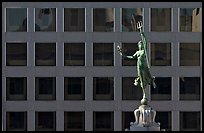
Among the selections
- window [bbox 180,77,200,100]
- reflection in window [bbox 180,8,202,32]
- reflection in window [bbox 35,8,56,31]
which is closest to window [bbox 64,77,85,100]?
reflection in window [bbox 35,8,56,31]

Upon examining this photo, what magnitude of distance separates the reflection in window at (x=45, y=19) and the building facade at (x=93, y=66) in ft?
0.17

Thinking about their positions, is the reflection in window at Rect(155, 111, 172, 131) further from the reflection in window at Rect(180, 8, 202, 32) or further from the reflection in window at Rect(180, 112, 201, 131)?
the reflection in window at Rect(180, 8, 202, 32)

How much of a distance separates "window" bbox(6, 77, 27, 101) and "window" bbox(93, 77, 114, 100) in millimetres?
3741

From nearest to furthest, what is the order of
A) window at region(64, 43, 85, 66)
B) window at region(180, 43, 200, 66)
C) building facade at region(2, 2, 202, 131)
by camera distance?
building facade at region(2, 2, 202, 131) < window at region(64, 43, 85, 66) < window at region(180, 43, 200, 66)

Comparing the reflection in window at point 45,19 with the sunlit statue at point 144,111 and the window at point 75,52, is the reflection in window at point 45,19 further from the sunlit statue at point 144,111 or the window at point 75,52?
the sunlit statue at point 144,111

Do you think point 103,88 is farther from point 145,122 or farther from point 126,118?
point 145,122

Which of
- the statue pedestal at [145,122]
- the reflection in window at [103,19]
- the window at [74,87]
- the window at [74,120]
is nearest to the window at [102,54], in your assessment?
the reflection in window at [103,19]

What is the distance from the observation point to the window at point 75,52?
1292 inches

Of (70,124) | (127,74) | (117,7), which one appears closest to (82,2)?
(117,7)

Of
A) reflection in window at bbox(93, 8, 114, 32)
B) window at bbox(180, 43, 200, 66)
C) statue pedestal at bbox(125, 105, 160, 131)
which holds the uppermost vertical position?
reflection in window at bbox(93, 8, 114, 32)

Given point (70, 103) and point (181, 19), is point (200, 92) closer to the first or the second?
point (181, 19)

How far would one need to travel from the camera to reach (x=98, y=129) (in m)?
32.7

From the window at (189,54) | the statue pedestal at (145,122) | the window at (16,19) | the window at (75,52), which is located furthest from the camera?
the window at (189,54)

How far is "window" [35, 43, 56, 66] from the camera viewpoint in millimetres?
32844
